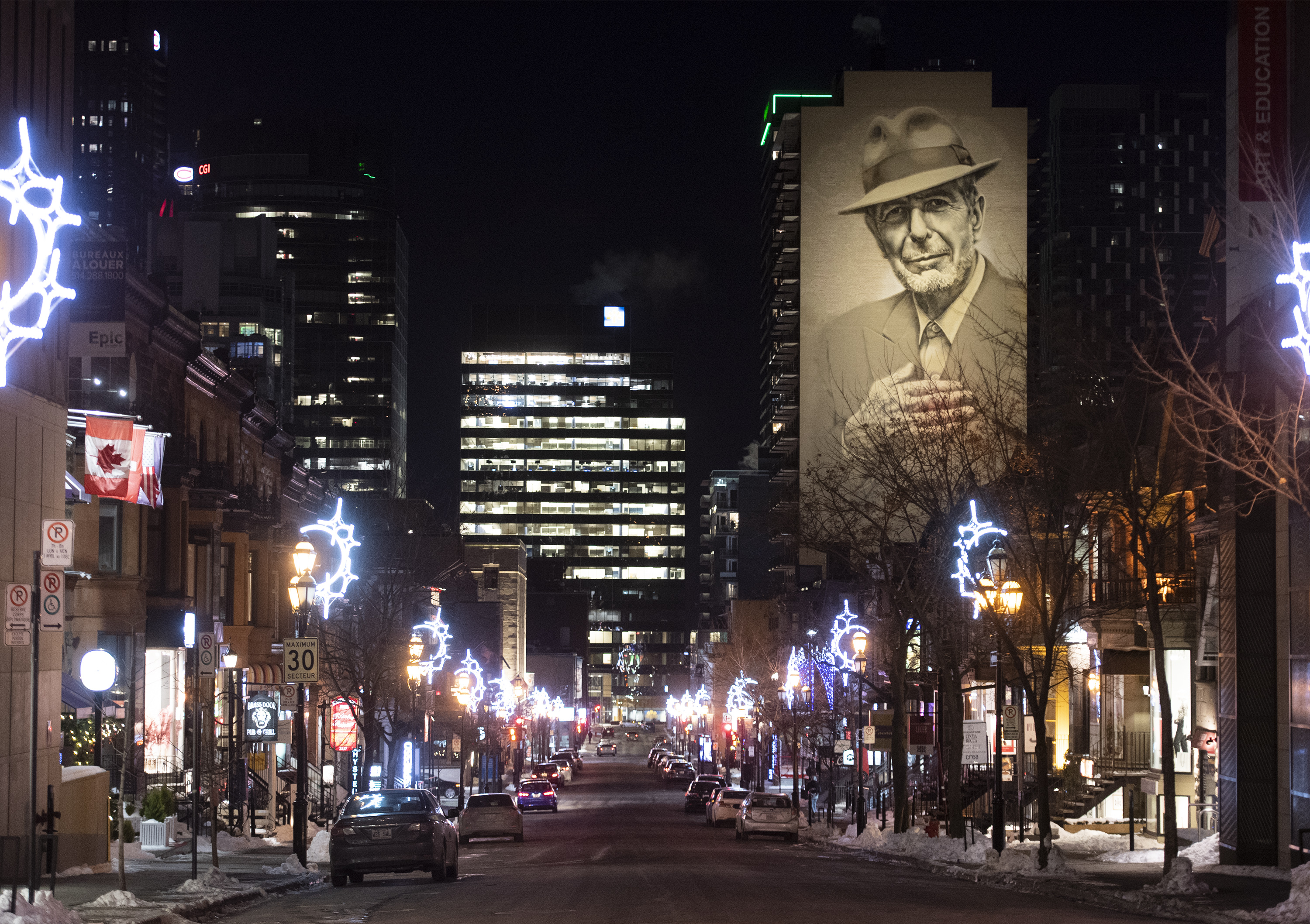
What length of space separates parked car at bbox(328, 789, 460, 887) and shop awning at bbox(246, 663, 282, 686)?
25.6 m

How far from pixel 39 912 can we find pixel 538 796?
159 ft

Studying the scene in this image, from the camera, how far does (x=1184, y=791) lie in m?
40.5

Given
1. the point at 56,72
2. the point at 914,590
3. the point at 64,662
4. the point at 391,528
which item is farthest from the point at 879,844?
the point at 391,528

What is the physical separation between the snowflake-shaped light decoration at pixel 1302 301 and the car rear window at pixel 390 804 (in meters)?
16.3

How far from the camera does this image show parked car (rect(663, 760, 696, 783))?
96.2 metres

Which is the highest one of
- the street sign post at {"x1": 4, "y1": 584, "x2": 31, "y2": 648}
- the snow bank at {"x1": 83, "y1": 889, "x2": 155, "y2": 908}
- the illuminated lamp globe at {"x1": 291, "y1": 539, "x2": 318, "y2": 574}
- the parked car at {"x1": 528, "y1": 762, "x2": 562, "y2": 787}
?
the illuminated lamp globe at {"x1": 291, "y1": 539, "x2": 318, "y2": 574}

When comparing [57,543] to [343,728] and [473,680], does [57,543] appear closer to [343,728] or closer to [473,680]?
[343,728]

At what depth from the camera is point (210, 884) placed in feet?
80.5

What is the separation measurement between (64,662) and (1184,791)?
2875cm

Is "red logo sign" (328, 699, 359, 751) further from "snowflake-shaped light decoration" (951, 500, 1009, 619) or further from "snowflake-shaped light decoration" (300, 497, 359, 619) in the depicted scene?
"snowflake-shaped light decoration" (951, 500, 1009, 619)

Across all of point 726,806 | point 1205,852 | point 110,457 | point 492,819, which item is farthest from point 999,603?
point 726,806

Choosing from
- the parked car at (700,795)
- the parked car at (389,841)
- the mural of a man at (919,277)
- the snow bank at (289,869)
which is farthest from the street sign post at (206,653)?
the mural of a man at (919,277)

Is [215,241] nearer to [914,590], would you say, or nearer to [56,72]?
[914,590]

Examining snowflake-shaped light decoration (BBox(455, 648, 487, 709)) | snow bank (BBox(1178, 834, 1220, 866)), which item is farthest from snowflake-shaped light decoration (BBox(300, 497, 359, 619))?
snowflake-shaped light decoration (BBox(455, 648, 487, 709))
